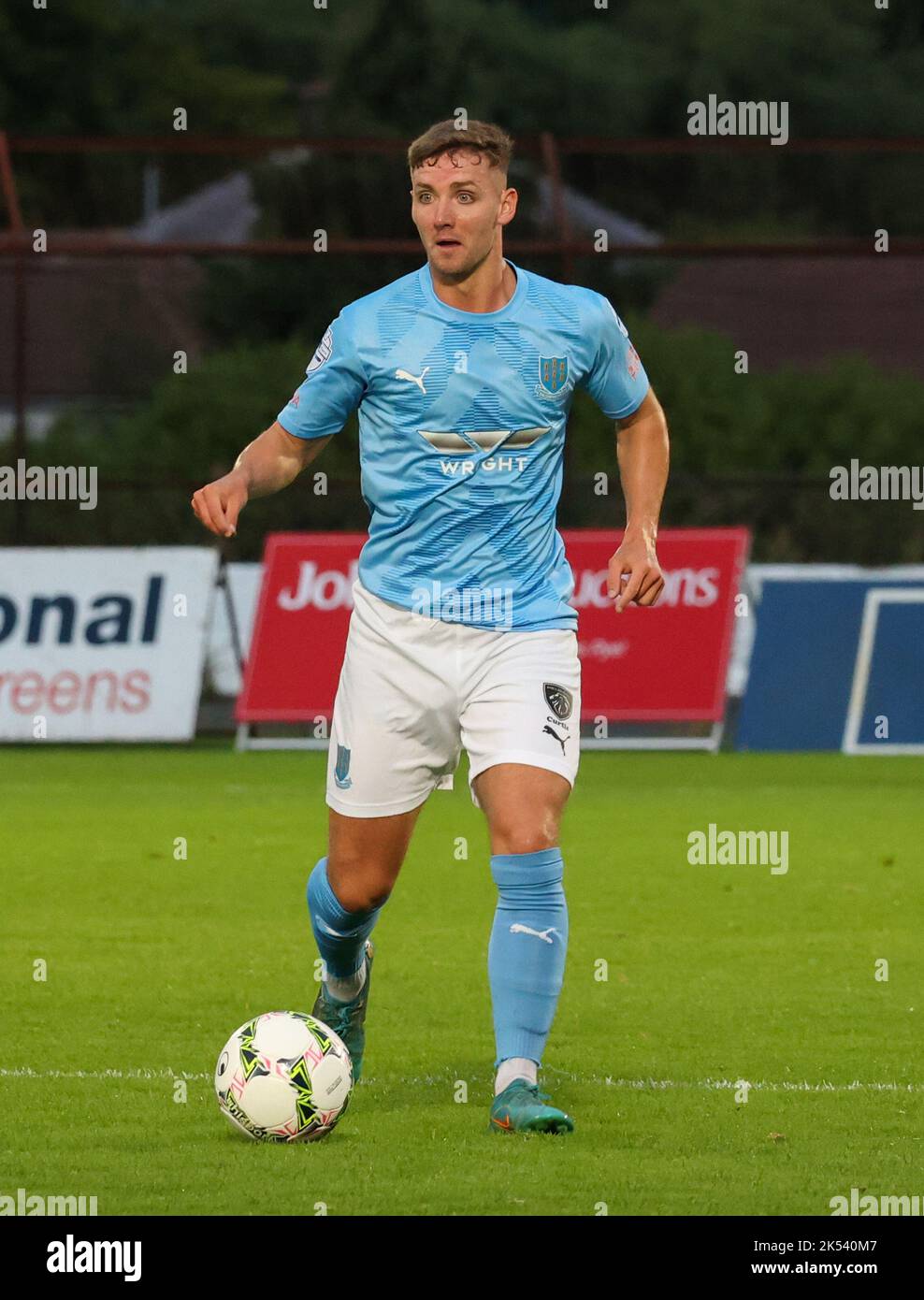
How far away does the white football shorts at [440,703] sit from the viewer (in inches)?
237

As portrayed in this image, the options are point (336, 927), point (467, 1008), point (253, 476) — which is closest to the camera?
point (253, 476)

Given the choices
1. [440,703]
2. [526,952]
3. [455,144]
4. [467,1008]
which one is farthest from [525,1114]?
[455,144]

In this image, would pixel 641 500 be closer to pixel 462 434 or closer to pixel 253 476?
pixel 462 434

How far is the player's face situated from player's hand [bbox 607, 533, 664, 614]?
793 mm

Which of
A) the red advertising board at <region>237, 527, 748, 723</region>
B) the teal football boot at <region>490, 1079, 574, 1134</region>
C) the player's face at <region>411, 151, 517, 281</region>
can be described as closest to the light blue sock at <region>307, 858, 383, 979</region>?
the teal football boot at <region>490, 1079, 574, 1134</region>

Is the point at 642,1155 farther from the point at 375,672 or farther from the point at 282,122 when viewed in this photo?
the point at 282,122

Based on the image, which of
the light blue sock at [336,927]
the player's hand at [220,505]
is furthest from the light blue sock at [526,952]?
the player's hand at [220,505]

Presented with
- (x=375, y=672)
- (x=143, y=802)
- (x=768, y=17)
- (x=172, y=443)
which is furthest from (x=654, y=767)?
(x=768, y=17)

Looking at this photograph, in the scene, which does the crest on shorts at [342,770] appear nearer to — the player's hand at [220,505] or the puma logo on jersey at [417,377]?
the player's hand at [220,505]

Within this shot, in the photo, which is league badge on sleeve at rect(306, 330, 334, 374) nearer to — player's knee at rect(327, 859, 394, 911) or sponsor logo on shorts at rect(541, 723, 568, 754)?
sponsor logo on shorts at rect(541, 723, 568, 754)

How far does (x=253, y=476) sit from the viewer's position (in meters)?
6.14

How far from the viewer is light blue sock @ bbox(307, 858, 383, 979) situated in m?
6.34

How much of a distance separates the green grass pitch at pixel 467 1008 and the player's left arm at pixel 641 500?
4.21 ft

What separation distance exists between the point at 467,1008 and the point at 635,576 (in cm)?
211
